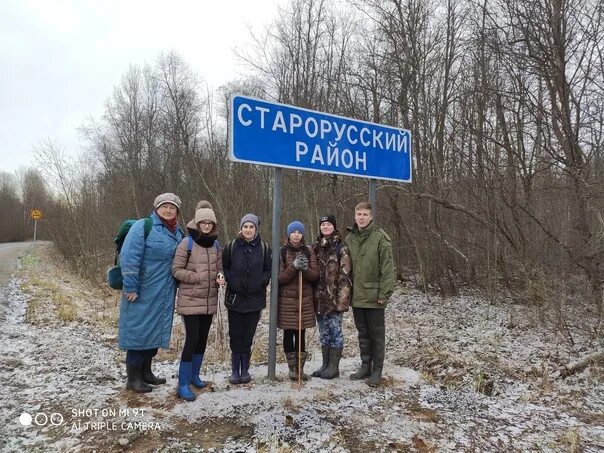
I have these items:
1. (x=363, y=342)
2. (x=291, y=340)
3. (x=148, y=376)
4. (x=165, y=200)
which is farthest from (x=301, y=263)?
(x=148, y=376)

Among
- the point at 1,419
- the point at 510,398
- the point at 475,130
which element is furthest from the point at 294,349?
the point at 475,130

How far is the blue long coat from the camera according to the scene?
3775 mm

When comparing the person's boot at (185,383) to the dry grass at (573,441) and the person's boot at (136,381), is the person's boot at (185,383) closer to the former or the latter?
the person's boot at (136,381)

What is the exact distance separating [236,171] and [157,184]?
16.1 meters

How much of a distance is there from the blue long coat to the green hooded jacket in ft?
5.97

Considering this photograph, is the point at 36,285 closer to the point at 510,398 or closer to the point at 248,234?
the point at 248,234

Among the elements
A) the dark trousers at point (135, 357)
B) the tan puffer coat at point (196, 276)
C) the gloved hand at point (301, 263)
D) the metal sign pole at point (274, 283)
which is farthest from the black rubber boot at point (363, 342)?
the dark trousers at point (135, 357)

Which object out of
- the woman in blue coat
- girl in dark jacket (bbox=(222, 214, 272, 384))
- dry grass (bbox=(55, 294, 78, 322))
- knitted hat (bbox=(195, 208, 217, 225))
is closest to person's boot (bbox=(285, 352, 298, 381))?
girl in dark jacket (bbox=(222, 214, 272, 384))

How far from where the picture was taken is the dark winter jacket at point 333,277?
4328 millimetres

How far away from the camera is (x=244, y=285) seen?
4066 millimetres

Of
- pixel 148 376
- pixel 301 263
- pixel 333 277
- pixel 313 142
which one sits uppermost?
pixel 313 142

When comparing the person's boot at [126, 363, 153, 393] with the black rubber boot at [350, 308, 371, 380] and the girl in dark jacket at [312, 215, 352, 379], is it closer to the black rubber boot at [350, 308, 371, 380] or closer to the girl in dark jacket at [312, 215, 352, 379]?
the girl in dark jacket at [312, 215, 352, 379]

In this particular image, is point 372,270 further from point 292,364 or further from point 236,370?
point 236,370

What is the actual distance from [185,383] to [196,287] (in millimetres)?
854
